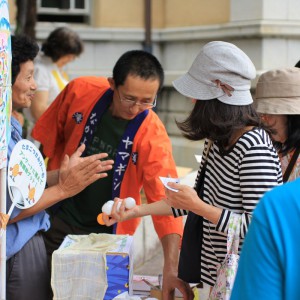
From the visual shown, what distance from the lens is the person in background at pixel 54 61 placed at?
660 cm

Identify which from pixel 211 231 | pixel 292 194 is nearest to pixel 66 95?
pixel 211 231

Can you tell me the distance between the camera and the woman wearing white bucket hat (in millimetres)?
2578

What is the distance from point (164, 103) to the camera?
30.7 ft

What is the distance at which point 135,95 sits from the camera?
11.7 ft

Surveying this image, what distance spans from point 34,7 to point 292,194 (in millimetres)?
6492

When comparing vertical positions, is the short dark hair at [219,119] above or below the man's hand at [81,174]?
above

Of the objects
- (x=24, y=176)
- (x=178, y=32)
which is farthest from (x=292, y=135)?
(x=178, y=32)

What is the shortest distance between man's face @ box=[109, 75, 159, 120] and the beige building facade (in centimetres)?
461

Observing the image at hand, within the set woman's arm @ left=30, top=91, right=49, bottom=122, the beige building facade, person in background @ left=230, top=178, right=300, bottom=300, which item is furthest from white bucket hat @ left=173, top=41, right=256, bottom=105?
the beige building facade

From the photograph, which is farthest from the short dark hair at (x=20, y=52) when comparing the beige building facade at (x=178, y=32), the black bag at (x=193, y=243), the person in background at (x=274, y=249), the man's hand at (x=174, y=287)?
the beige building facade at (x=178, y=32)

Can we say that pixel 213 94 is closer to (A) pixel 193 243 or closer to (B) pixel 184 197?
(B) pixel 184 197

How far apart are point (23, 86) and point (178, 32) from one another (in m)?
6.37

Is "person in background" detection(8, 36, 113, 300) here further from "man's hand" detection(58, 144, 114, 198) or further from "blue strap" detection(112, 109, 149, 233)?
"blue strap" detection(112, 109, 149, 233)

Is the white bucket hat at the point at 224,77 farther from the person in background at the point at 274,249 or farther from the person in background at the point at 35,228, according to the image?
the person in background at the point at 274,249
